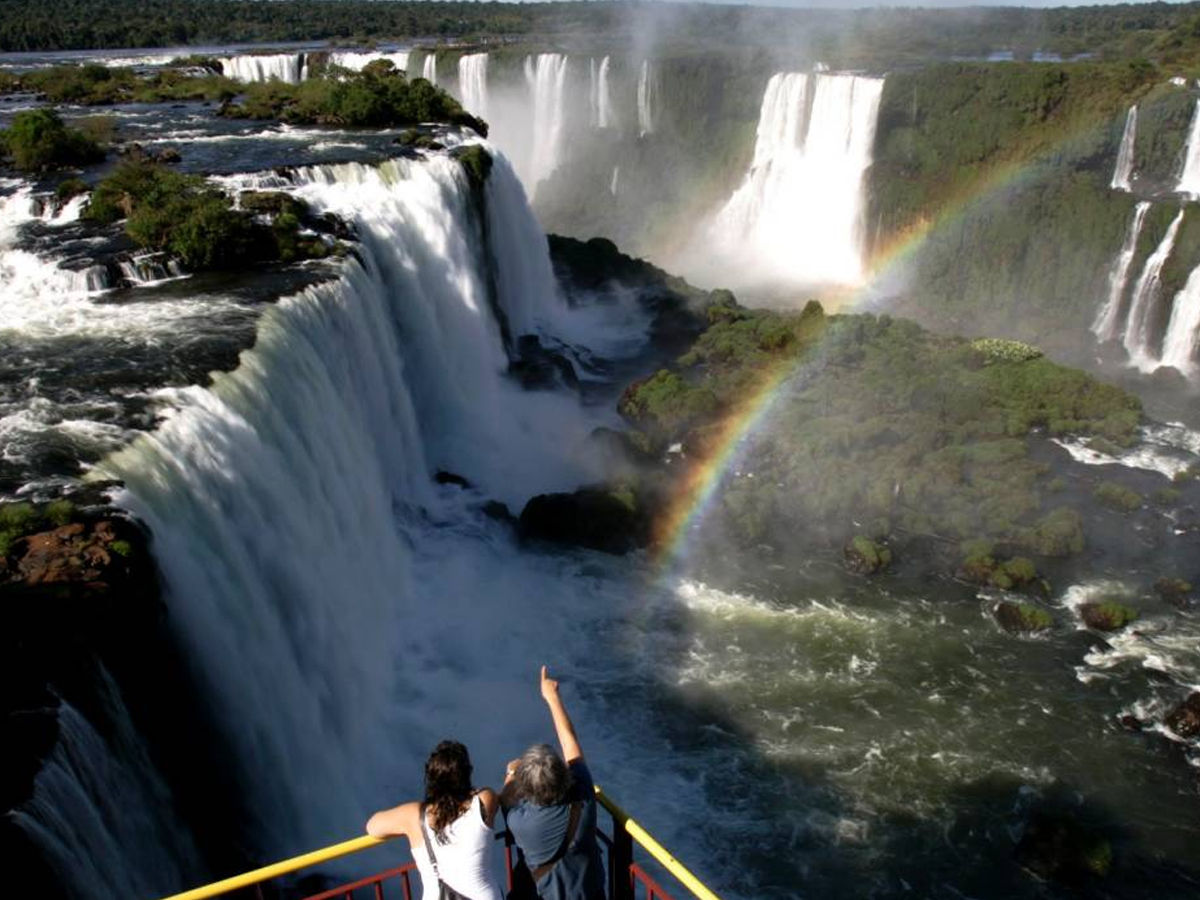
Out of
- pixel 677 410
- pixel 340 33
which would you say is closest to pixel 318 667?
pixel 677 410

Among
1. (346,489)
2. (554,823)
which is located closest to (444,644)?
(346,489)

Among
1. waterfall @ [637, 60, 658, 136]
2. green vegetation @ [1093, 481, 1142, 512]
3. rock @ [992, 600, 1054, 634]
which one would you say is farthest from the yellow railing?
waterfall @ [637, 60, 658, 136]

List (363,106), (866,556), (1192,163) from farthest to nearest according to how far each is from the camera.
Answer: (1192,163), (363,106), (866,556)

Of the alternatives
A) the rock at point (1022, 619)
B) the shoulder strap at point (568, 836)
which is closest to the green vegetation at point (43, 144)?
the rock at point (1022, 619)

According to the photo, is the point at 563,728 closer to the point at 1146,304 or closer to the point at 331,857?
the point at 331,857

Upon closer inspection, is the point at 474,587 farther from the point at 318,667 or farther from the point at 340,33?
the point at 340,33

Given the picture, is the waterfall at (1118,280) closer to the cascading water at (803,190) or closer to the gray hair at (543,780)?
the cascading water at (803,190)
